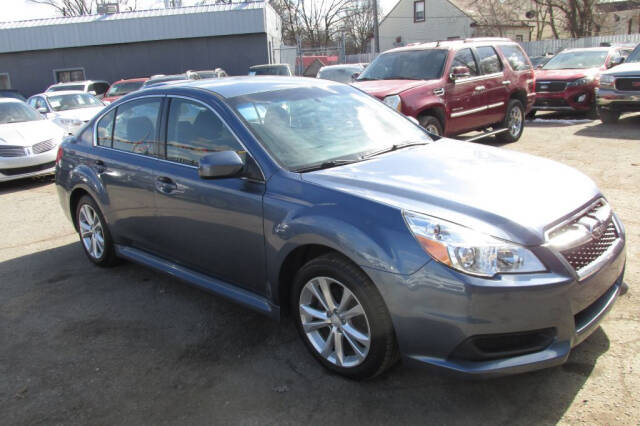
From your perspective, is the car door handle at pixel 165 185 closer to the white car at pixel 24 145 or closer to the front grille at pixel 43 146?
the white car at pixel 24 145

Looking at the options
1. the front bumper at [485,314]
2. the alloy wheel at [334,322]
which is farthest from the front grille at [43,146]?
the front bumper at [485,314]

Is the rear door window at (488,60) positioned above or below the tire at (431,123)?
above

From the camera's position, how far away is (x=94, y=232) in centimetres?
503

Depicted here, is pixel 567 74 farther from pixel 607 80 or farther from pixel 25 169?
pixel 25 169

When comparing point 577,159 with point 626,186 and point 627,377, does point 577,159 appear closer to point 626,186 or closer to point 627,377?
point 626,186

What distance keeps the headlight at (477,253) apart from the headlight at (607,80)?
10324mm

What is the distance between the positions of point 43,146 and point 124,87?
8548 mm

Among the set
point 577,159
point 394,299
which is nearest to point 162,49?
point 577,159

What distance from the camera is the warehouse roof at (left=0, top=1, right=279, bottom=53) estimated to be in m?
26.5

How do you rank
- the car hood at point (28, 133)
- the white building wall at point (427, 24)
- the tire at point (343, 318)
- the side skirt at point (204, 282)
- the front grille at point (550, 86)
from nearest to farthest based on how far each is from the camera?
the tire at point (343, 318)
the side skirt at point (204, 282)
the car hood at point (28, 133)
the front grille at point (550, 86)
the white building wall at point (427, 24)

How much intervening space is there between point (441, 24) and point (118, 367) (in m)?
46.5

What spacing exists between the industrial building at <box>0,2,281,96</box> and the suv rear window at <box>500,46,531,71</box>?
59.1 ft

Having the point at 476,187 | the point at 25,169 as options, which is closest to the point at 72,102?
the point at 25,169

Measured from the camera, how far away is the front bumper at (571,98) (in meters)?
12.7
